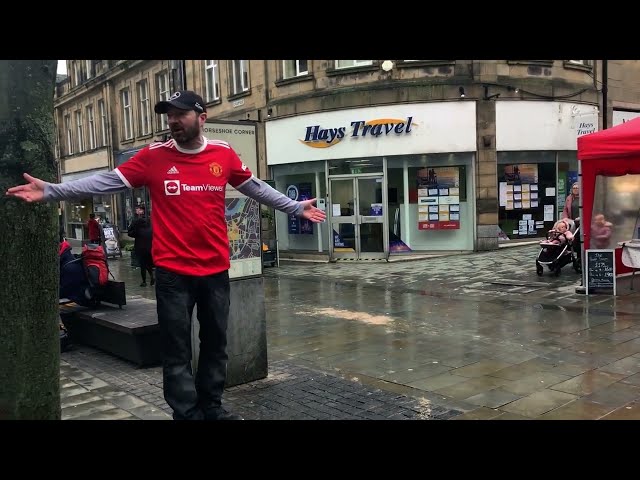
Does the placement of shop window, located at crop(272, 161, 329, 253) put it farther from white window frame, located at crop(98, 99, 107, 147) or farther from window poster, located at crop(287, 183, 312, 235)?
white window frame, located at crop(98, 99, 107, 147)

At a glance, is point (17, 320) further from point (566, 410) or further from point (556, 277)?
point (556, 277)

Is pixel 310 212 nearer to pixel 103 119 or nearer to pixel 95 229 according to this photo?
pixel 95 229

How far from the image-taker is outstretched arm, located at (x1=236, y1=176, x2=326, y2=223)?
3.87m

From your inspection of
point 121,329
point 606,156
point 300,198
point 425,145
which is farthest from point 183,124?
point 300,198

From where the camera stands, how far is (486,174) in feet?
51.8

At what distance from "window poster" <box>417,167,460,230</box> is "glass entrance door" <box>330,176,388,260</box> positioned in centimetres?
119

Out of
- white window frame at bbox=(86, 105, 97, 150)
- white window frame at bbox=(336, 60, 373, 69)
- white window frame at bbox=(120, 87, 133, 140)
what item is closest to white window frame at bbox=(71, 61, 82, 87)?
white window frame at bbox=(86, 105, 97, 150)

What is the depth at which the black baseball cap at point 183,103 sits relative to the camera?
3.50m

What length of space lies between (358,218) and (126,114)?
17369mm

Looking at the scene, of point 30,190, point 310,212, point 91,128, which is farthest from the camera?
point 91,128

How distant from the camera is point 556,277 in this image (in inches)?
436

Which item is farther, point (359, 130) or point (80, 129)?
point (80, 129)

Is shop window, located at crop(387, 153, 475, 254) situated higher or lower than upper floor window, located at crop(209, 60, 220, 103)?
lower

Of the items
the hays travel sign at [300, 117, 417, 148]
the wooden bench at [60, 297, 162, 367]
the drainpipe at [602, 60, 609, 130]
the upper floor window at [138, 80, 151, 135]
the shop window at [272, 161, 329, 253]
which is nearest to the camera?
the wooden bench at [60, 297, 162, 367]
